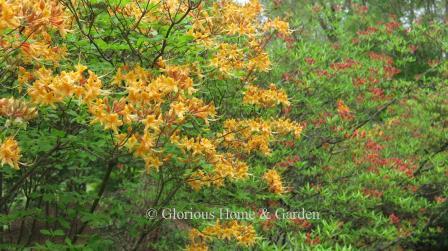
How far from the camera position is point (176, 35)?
3.01 metres

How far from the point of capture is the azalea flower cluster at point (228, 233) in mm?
3600

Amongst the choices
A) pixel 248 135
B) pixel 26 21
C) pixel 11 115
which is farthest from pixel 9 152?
pixel 248 135

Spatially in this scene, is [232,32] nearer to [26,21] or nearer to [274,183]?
[274,183]

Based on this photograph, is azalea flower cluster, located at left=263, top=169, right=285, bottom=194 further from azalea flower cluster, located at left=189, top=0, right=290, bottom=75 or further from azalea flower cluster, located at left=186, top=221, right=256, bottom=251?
azalea flower cluster, located at left=189, top=0, right=290, bottom=75

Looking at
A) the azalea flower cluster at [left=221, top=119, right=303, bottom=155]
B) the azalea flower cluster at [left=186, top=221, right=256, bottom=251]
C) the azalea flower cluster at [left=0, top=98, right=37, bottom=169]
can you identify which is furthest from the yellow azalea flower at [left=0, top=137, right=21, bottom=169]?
the azalea flower cluster at [left=186, top=221, right=256, bottom=251]

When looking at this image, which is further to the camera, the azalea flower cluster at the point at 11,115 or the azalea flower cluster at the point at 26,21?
the azalea flower cluster at the point at 11,115

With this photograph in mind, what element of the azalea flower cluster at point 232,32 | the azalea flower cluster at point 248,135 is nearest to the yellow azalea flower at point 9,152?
the azalea flower cluster at point 232,32

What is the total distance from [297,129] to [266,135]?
49 cm

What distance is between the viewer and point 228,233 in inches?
143

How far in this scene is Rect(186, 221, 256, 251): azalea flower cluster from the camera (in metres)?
3.60

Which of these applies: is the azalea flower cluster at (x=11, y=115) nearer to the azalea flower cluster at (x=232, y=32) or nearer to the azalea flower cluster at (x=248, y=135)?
the azalea flower cluster at (x=232, y=32)

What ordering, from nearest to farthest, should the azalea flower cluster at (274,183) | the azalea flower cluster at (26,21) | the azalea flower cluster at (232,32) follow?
the azalea flower cluster at (26,21)
the azalea flower cluster at (232,32)
the azalea flower cluster at (274,183)

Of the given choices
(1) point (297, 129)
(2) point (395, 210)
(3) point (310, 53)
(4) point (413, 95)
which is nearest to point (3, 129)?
(1) point (297, 129)

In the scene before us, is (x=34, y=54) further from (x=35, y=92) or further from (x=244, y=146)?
(x=244, y=146)
